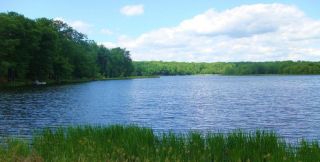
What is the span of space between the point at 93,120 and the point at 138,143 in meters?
29.8

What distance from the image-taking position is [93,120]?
4794 centimetres

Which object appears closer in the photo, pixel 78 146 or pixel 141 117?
pixel 78 146

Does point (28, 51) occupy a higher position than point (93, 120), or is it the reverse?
point (28, 51)

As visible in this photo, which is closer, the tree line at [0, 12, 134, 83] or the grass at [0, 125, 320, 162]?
the grass at [0, 125, 320, 162]

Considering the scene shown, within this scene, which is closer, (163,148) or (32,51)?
(163,148)

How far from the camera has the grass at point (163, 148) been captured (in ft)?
54.1

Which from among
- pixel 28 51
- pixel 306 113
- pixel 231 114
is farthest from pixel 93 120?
pixel 28 51

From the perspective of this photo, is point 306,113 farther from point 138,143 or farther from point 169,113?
point 138,143

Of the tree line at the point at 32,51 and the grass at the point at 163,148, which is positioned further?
the tree line at the point at 32,51

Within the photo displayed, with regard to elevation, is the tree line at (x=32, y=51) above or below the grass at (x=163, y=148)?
above

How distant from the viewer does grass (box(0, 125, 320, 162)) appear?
1648cm

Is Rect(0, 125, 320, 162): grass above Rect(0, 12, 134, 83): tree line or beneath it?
beneath

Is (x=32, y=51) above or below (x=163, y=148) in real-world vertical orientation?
above

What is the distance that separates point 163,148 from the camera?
1656 cm
